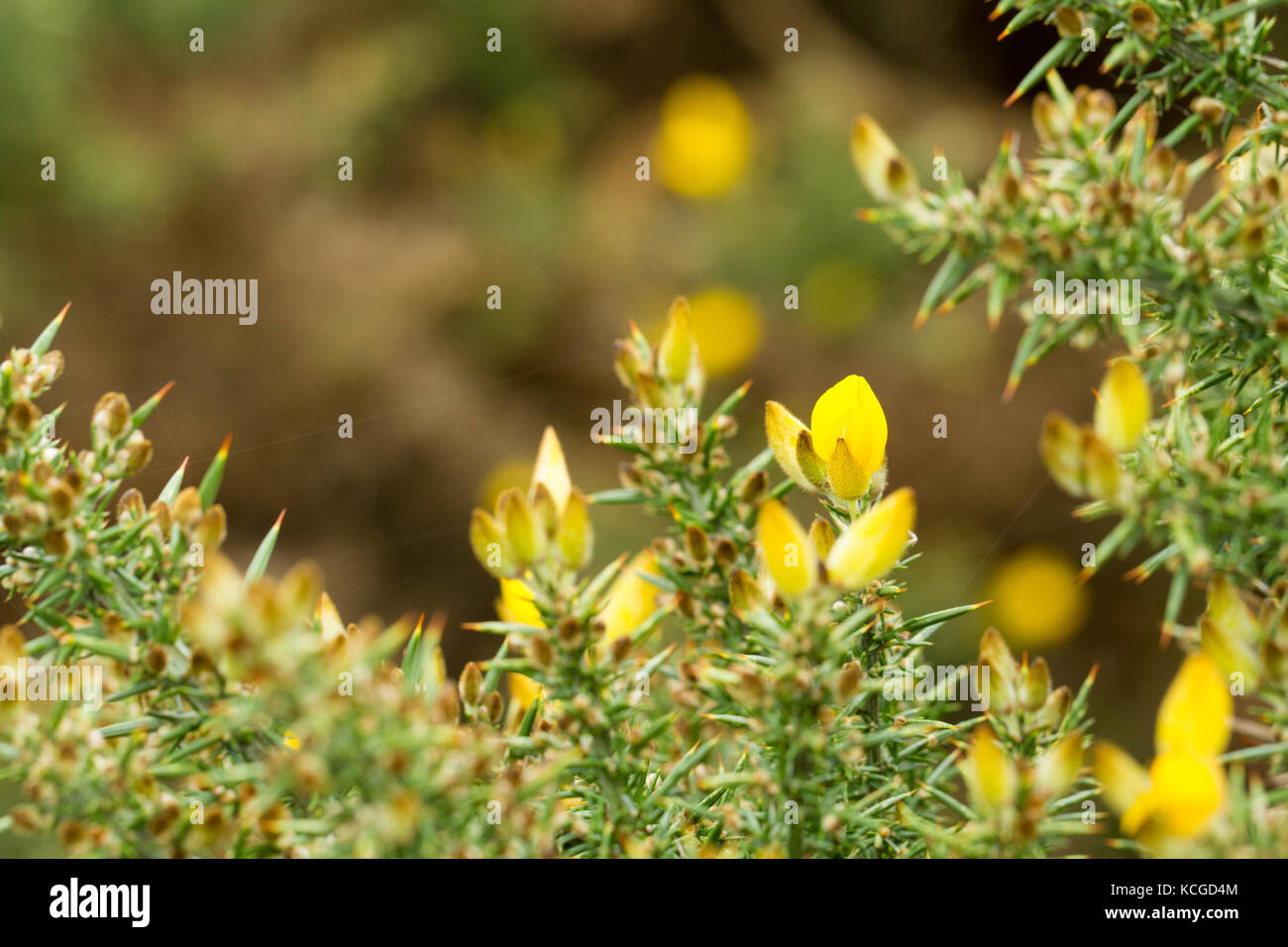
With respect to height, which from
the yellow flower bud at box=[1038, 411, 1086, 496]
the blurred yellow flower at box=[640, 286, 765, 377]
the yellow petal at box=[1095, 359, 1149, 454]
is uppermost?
the blurred yellow flower at box=[640, 286, 765, 377]

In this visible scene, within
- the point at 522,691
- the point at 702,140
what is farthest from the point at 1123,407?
the point at 702,140

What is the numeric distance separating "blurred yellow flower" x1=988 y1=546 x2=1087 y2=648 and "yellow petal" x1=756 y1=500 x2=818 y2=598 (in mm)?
2078

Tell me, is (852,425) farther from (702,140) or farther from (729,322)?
(702,140)

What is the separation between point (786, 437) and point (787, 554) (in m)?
0.13

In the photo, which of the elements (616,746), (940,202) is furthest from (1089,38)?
(616,746)

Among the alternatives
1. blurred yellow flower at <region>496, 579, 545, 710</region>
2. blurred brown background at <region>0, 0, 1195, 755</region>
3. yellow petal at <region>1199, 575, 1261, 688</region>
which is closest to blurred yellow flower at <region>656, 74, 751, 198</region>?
blurred brown background at <region>0, 0, 1195, 755</region>

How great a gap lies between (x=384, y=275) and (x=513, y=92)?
0.67m

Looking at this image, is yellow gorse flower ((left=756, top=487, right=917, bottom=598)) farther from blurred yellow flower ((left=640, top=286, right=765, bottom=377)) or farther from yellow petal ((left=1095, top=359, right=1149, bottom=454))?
blurred yellow flower ((left=640, top=286, right=765, bottom=377))

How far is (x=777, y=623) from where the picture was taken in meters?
0.41

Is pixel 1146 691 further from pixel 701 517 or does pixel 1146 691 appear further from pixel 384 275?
pixel 701 517

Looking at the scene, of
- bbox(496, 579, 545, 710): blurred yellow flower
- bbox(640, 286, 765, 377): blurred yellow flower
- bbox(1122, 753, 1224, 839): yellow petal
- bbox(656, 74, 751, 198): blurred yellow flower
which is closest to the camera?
bbox(1122, 753, 1224, 839): yellow petal

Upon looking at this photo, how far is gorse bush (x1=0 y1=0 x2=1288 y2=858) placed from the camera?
357mm

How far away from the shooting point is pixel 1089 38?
497 millimetres

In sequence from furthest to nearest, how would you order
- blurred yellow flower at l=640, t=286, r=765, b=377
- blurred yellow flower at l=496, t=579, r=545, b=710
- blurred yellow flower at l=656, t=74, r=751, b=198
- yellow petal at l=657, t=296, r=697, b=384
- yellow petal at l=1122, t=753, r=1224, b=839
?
blurred yellow flower at l=656, t=74, r=751, b=198
blurred yellow flower at l=640, t=286, r=765, b=377
blurred yellow flower at l=496, t=579, r=545, b=710
yellow petal at l=657, t=296, r=697, b=384
yellow petal at l=1122, t=753, r=1224, b=839
